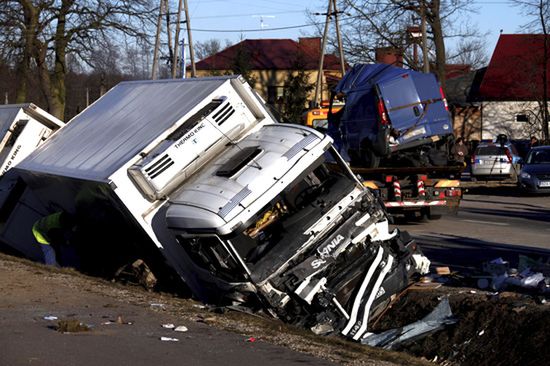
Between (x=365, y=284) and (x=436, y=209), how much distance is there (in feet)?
33.1

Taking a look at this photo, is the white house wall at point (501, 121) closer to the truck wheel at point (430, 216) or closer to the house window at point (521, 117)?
the house window at point (521, 117)

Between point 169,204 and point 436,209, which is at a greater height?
point 169,204

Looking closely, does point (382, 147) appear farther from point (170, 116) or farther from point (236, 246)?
point (236, 246)

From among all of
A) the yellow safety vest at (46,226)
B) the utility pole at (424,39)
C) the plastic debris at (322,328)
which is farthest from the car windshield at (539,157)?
the plastic debris at (322,328)

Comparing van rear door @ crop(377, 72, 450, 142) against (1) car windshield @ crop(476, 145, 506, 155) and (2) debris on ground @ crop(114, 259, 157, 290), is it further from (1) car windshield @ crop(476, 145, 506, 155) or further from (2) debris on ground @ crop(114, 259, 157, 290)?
(1) car windshield @ crop(476, 145, 506, 155)

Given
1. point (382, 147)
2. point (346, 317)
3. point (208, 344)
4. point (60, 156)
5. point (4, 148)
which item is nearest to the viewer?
point (208, 344)

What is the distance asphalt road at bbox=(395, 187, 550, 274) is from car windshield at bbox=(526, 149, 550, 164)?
2939 millimetres

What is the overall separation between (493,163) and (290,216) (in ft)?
88.9

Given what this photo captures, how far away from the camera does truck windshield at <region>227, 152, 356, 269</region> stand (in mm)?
10477

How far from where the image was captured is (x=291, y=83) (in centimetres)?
6041

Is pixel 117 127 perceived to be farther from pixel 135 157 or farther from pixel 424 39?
pixel 424 39

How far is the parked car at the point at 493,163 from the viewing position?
3678 centimetres

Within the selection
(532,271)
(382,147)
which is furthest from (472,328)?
(382,147)

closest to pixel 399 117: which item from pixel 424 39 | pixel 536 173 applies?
pixel 536 173
